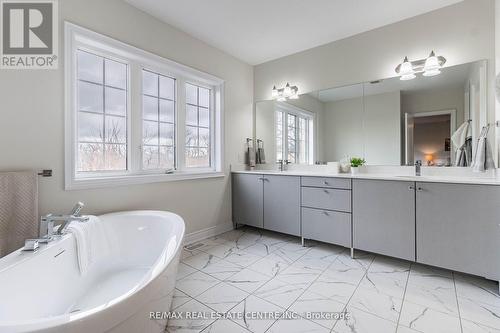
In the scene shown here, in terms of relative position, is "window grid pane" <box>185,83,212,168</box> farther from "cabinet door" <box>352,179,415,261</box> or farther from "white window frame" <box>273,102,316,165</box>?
"cabinet door" <box>352,179,415,261</box>

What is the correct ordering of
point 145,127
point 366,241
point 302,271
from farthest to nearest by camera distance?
point 145,127
point 366,241
point 302,271

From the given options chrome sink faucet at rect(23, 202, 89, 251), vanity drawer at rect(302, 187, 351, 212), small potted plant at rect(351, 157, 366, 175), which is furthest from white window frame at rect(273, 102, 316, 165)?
chrome sink faucet at rect(23, 202, 89, 251)

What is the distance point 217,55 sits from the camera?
10.7ft

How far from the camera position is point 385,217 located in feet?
7.39

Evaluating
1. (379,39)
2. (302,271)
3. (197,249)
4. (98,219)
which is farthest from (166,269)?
(379,39)

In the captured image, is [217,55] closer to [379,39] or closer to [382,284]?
[379,39]

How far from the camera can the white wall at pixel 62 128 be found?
1.73 meters

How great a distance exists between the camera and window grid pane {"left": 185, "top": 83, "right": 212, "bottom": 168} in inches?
120

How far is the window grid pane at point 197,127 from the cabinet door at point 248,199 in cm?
52

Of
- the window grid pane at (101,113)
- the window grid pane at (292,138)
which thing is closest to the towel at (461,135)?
the window grid pane at (292,138)

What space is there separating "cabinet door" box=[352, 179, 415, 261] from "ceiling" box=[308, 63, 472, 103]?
113cm

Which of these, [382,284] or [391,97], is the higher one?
[391,97]

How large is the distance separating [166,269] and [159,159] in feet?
5.71

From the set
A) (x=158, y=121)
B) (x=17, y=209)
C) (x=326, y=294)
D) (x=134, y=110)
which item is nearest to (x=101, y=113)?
(x=134, y=110)
